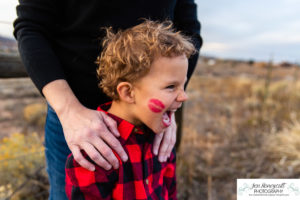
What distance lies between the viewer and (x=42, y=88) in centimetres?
93

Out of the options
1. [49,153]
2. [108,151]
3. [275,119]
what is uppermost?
[108,151]

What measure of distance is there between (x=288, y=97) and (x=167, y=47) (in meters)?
6.80

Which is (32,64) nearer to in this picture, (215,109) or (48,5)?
(48,5)

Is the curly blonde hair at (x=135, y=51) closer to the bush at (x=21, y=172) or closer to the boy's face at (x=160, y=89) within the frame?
the boy's face at (x=160, y=89)

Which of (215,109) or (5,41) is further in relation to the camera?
(215,109)

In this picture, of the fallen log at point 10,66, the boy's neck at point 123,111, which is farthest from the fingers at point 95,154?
the fallen log at point 10,66

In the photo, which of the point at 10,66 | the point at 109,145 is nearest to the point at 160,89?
the point at 109,145

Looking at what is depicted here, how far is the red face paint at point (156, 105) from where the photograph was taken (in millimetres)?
875

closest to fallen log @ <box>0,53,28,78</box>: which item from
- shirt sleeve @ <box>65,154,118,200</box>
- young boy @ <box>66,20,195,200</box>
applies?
young boy @ <box>66,20,195,200</box>

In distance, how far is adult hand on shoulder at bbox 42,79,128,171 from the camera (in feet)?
2.67

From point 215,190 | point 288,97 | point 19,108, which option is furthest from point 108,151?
point 288,97

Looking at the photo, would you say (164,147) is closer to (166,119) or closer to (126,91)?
(166,119)

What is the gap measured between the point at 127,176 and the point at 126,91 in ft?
1.24

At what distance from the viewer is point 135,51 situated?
34.8 inches
